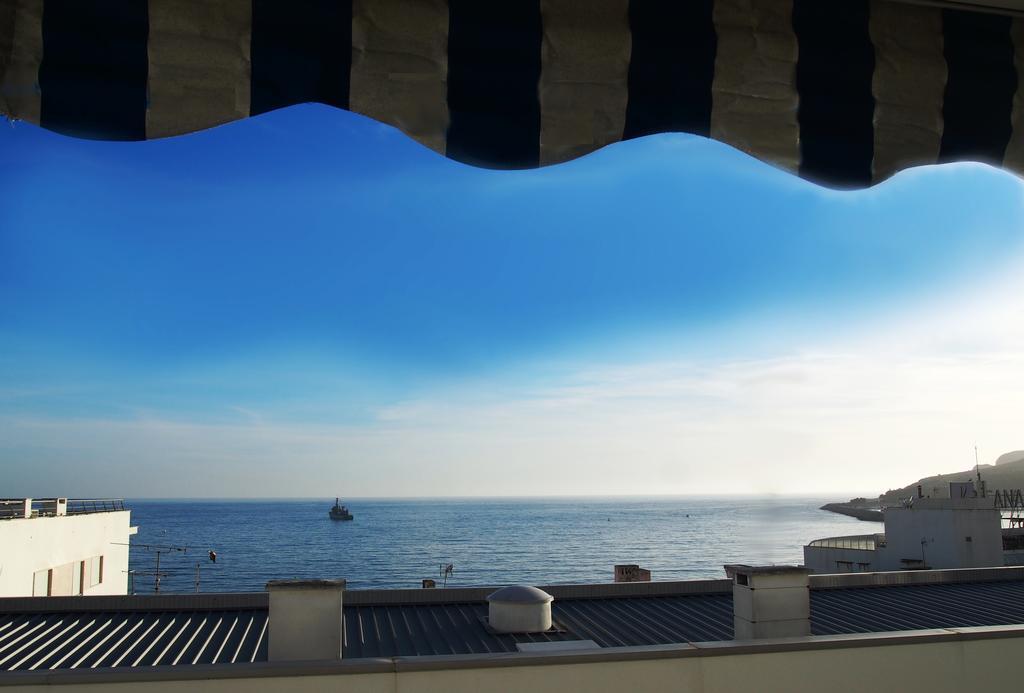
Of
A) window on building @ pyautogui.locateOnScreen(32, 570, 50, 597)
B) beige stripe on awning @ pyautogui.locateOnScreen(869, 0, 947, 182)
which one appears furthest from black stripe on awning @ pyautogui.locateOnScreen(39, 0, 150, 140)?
window on building @ pyautogui.locateOnScreen(32, 570, 50, 597)

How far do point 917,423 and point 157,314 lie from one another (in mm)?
52771

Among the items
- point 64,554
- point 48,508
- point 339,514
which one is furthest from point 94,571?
point 339,514

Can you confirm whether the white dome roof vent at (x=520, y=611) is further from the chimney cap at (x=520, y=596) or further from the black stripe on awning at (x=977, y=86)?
the black stripe on awning at (x=977, y=86)

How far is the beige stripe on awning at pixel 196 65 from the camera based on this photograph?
5.81ft

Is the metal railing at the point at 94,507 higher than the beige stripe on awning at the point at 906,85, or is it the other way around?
the beige stripe on awning at the point at 906,85

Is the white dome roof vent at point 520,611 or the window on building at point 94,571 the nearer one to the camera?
the white dome roof vent at point 520,611

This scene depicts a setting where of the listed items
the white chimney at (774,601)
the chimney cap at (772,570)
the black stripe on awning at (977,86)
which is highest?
the black stripe on awning at (977,86)

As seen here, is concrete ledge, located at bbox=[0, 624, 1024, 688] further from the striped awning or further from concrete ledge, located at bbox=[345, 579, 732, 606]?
concrete ledge, located at bbox=[345, 579, 732, 606]

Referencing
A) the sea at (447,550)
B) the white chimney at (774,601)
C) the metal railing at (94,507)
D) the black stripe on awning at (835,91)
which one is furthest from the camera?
the sea at (447,550)

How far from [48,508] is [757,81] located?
24.6m

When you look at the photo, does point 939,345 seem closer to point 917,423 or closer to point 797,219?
point 797,219

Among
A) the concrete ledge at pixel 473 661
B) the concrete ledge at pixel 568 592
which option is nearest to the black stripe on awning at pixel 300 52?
the concrete ledge at pixel 473 661

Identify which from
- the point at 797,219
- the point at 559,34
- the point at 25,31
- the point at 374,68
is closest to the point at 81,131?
the point at 25,31

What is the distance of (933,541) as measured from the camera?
924 inches
